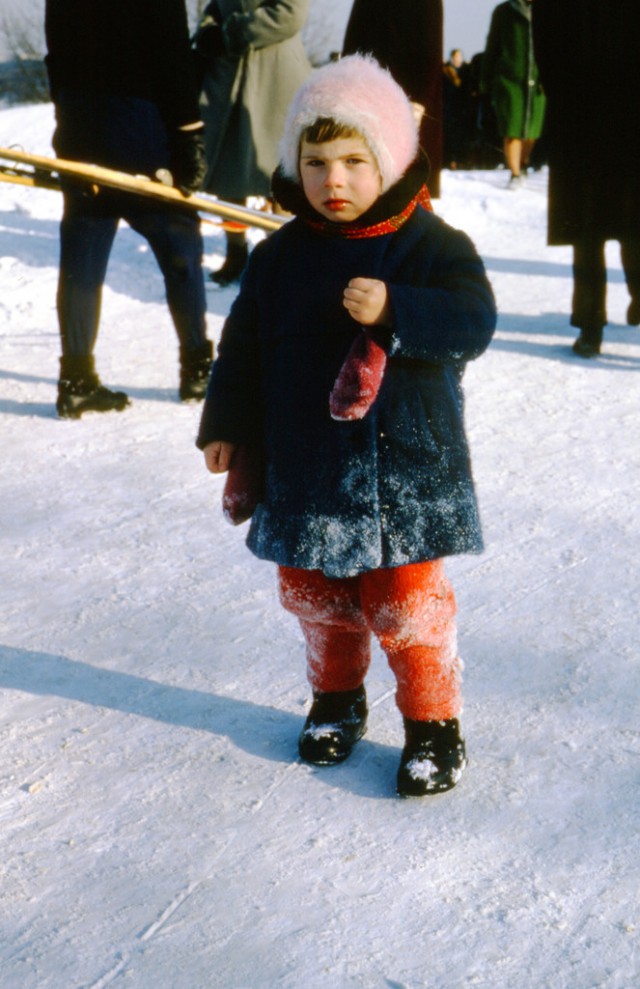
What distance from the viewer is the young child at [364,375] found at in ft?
6.21

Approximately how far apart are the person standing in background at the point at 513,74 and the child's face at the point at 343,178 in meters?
8.89

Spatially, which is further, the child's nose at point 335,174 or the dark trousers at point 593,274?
the dark trousers at point 593,274

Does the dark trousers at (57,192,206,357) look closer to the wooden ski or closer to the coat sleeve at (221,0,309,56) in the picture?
the wooden ski

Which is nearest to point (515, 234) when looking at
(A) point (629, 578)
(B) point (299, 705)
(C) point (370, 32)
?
(C) point (370, 32)

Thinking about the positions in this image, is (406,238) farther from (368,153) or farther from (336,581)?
(336,581)

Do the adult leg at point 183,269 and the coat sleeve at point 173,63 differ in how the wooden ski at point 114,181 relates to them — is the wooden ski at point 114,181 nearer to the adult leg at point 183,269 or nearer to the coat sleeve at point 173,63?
the adult leg at point 183,269

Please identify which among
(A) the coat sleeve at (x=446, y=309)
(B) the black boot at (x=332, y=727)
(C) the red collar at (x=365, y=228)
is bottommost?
(B) the black boot at (x=332, y=727)

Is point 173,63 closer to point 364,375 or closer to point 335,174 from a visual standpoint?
point 335,174

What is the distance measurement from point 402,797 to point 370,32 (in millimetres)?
3112

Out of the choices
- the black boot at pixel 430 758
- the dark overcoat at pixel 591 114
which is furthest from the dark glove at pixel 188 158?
the black boot at pixel 430 758

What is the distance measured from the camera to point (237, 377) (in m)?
2.04

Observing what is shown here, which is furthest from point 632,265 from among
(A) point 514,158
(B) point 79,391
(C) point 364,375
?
(A) point 514,158

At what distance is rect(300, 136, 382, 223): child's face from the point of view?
6.21 ft

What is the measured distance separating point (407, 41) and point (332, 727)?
2.93 meters
